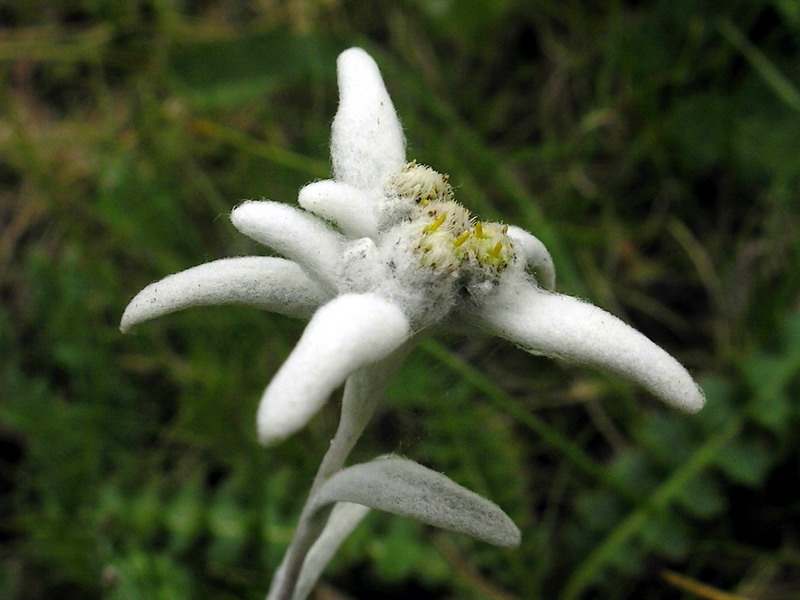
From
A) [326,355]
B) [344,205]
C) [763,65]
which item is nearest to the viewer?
[326,355]

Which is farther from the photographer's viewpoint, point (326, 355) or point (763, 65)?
point (763, 65)

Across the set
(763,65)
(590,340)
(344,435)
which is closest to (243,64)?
(763,65)

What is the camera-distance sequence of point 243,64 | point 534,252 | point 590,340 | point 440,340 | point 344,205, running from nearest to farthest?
point 590,340, point 344,205, point 534,252, point 440,340, point 243,64

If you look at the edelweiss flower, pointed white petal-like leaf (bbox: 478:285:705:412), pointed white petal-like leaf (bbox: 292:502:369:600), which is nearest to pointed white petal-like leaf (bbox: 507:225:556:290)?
the edelweiss flower

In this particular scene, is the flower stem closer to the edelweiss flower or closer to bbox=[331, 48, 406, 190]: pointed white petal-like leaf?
the edelweiss flower

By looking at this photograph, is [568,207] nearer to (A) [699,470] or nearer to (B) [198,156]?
(A) [699,470]

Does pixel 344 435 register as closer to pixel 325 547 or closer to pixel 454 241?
pixel 325 547

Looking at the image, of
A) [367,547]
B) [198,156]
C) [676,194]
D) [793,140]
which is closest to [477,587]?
[367,547]
